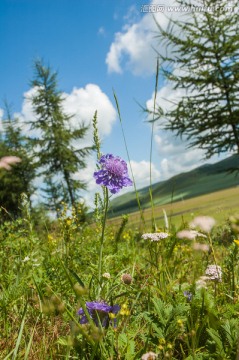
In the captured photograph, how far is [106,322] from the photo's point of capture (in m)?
1.55

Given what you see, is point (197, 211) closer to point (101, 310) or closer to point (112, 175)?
point (112, 175)

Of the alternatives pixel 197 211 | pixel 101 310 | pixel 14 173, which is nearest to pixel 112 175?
pixel 101 310

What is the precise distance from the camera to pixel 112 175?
1834 mm

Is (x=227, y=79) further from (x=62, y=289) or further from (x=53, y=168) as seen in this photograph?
(x=53, y=168)

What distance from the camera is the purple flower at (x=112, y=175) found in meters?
1.80

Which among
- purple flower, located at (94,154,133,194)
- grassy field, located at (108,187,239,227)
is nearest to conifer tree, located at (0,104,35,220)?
grassy field, located at (108,187,239,227)

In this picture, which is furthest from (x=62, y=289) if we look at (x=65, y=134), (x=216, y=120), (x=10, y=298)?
(x=65, y=134)

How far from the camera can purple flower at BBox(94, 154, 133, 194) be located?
5.90 feet

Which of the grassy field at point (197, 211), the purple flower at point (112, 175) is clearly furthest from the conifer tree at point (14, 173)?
the purple flower at point (112, 175)

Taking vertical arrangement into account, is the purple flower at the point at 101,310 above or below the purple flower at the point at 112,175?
below

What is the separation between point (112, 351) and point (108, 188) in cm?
76

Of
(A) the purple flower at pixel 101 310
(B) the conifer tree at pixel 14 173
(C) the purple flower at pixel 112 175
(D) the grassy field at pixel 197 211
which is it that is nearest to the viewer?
(A) the purple flower at pixel 101 310

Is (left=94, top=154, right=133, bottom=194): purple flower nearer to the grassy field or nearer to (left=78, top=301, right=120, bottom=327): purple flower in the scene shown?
the grassy field

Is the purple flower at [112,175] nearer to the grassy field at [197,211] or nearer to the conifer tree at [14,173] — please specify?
the grassy field at [197,211]
